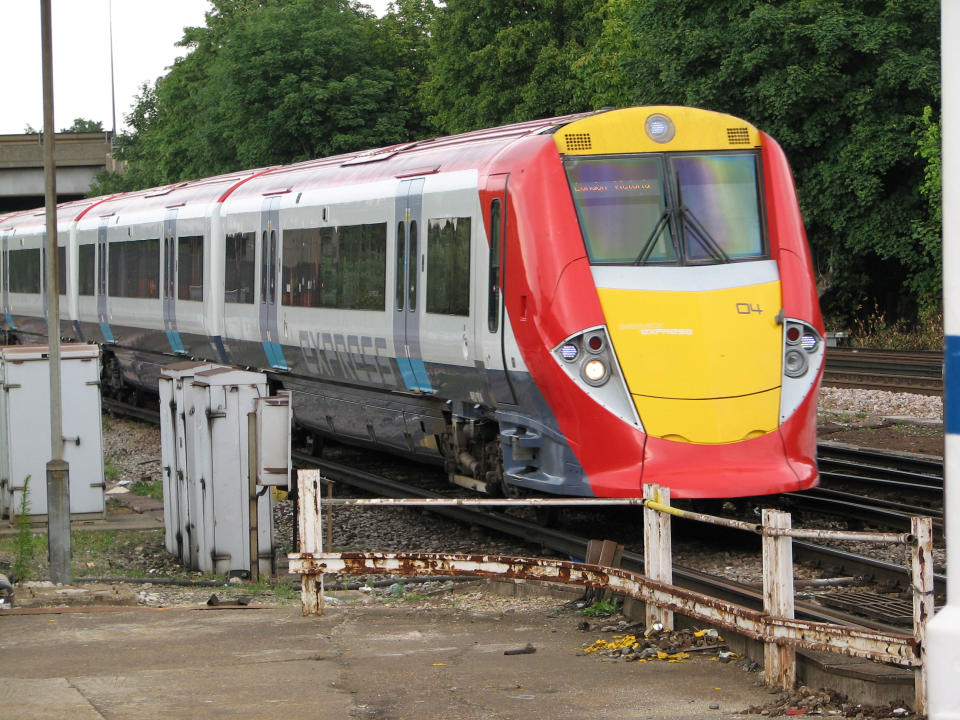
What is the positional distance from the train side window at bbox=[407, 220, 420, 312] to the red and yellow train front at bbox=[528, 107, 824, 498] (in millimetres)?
2307

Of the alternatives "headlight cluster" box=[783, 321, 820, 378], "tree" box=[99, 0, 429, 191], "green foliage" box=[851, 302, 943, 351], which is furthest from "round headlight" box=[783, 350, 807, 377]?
"tree" box=[99, 0, 429, 191]

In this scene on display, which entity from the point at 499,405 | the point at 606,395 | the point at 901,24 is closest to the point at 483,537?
the point at 499,405

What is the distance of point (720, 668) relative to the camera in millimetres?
6547

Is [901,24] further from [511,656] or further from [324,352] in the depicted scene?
[511,656]

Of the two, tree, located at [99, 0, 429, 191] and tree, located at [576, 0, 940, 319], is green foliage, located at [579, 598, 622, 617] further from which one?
tree, located at [99, 0, 429, 191]

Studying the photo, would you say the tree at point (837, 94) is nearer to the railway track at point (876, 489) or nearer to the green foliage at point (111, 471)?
the railway track at point (876, 489)

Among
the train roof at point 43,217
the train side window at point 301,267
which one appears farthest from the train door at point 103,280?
the train side window at point 301,267

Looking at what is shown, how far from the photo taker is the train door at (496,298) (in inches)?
416

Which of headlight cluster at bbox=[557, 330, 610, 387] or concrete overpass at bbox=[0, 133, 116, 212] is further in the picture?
concrete overpass at bbox=[0, 133, 116, 212]

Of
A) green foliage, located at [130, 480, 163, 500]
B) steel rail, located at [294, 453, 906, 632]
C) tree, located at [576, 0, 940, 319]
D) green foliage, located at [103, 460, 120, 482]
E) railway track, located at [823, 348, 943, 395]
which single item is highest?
tree, located at [576, 0, 940, 319]

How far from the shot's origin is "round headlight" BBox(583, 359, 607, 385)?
32.1 ft

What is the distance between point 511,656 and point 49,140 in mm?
5376

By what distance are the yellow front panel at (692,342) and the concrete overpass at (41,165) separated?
174ft

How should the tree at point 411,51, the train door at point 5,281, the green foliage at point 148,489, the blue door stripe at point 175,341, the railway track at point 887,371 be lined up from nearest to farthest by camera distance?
the green foliage at point 148,489
the blue door stripe at point 175,341
the railway track at point 887,371
the train door at point 5,281
the tree at point 411,51
